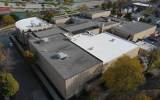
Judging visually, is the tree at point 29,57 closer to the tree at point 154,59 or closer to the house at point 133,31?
the tree at point 154,59

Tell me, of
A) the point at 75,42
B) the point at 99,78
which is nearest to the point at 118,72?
the point at 99,78

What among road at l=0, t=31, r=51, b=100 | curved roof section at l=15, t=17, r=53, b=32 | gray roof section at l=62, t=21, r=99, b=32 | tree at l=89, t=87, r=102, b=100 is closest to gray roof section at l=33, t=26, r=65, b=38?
curved roof section at l=15, t=17, r=53, b=32

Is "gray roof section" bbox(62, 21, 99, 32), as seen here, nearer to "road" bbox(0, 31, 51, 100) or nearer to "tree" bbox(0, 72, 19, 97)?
"road" bbox(0, 31, 51, 100)

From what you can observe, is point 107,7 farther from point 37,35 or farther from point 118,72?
point 118,72

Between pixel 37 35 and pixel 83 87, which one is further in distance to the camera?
pixel 37 35

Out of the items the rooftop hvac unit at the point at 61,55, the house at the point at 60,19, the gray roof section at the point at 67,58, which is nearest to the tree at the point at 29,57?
the gray roof section at the point at 67,58
